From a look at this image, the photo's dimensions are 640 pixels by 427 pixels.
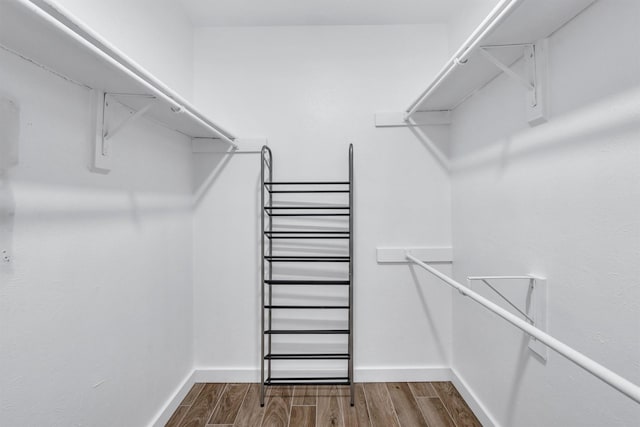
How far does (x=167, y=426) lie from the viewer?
1.61 m

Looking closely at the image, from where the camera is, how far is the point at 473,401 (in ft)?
5.54

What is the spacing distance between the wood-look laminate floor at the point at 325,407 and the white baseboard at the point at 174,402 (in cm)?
3

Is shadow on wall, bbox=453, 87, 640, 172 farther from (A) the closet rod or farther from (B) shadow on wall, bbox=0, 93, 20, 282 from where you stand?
(B) shadow on wall, bbox=0, 93, 20, 282

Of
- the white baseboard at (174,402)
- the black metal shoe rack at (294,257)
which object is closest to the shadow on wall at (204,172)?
the black metal shoe rack at (294,257)

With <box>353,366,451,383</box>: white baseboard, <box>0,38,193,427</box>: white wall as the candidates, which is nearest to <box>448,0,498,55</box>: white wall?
<box>0,38,193,427</box>: white wall

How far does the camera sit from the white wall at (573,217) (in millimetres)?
839

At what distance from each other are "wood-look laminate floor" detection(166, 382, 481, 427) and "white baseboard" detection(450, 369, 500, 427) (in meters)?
0.03

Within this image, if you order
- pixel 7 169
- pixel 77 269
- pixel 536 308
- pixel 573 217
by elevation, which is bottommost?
pixel 536 308

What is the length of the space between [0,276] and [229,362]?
1.48m

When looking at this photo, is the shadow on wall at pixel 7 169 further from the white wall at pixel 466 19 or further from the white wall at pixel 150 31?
the white wall at pixel 466 19

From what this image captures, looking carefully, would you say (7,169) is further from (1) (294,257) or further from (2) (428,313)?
(2) (428,313)

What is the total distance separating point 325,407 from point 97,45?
1.86 meters

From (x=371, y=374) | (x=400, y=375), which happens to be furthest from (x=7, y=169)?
(x=400, y=375)

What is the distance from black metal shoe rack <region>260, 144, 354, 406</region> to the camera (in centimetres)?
Answer: 186
